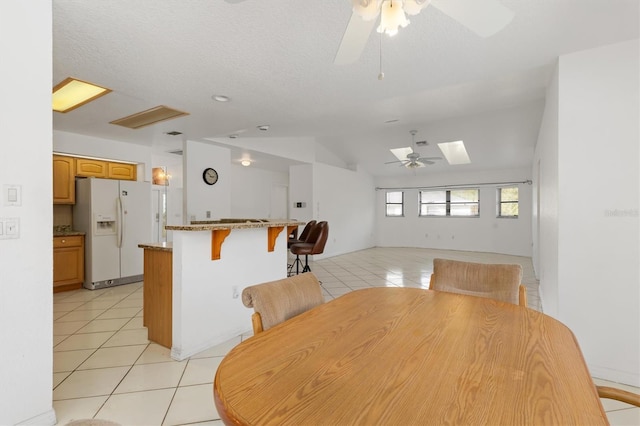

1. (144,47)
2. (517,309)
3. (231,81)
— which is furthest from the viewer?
(231,81)

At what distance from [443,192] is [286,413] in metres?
9.69

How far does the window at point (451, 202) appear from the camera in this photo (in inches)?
357

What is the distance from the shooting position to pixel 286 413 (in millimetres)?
651

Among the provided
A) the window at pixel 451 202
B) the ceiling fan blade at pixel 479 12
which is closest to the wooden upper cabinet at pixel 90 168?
the ceiling fan blade at pixel 479 12

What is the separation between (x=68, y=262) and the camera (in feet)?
14.5

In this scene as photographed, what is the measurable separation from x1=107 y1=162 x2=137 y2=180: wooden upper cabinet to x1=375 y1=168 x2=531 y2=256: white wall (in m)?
7.06

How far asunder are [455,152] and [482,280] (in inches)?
283

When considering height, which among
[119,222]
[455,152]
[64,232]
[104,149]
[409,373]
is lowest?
[409,373]

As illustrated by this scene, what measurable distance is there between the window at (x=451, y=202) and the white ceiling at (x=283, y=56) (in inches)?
205

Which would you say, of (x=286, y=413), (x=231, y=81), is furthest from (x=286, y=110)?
(x=286, y=413)
